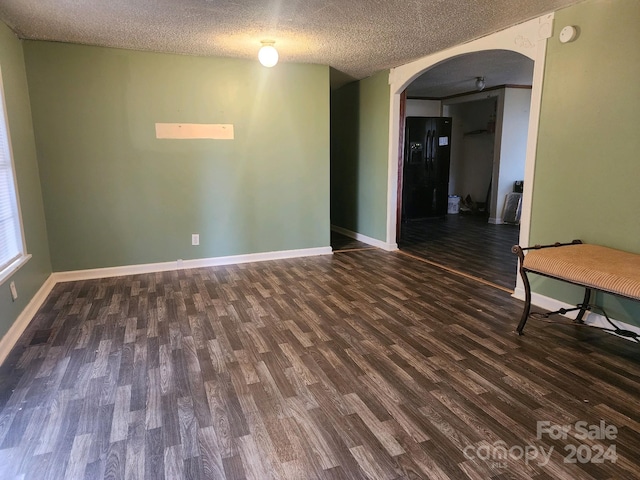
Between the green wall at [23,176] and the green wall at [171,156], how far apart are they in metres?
0.18

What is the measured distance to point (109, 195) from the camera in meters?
4.21

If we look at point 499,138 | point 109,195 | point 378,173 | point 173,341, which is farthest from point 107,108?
point 499,138

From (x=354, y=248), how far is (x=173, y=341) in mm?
3233

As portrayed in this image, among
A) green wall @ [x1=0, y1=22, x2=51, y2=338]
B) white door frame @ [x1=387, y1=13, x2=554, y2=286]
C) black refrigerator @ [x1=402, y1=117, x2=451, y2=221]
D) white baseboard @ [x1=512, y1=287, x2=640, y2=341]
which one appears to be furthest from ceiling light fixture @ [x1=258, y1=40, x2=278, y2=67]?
black refrigerator @ [x1=402, y1=117, x2=451, y2=221]

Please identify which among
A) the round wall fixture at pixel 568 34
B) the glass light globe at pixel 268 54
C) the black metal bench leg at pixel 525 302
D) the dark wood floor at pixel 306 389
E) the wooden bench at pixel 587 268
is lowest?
the dark wood floor at pixel 306 389

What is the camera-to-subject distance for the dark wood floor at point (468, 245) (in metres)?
4.43

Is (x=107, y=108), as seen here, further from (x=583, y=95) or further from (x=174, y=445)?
(x=583, y=95)

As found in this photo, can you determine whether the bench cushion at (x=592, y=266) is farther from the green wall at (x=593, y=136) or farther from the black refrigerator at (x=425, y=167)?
the black refrigerator at (x=425, y=167)

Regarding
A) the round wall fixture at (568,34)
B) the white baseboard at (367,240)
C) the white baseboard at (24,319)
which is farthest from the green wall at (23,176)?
the round wall fixture at (568,34)

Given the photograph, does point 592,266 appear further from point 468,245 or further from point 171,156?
point 171,156

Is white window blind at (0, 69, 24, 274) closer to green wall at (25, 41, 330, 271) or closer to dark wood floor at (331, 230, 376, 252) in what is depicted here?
green wall at (25, 41, 330, 271)

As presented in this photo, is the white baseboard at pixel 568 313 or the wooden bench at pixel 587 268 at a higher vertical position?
the wooden bench at pixel 587 268

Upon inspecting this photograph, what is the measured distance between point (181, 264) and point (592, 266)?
389 cm

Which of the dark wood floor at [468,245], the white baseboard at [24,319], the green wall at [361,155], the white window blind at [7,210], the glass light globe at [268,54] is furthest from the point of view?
the green wall at [361,155]
